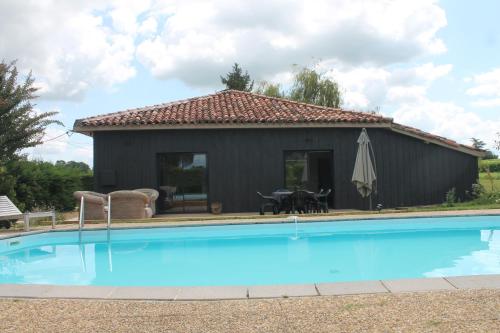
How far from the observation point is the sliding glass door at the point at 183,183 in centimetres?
1597

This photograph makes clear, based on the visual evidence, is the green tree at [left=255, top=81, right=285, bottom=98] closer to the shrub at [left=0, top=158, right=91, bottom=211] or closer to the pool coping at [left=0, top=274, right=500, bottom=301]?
the shrub at [left=0, top=158, right=91, bottom=211]

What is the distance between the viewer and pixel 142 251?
9656 millimetres

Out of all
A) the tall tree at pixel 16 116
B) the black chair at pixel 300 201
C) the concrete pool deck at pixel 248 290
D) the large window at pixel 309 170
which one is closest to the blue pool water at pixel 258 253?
the concrete pool deck at pixel 248 290

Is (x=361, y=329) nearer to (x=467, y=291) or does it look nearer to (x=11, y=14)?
(x=467, y=291)

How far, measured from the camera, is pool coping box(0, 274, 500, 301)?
14.9ft

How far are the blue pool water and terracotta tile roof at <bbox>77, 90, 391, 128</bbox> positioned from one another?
4.82 metres

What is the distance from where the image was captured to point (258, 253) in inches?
358

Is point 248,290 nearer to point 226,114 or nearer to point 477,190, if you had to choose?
point 226,114

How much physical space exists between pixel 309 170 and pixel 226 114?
361 cm

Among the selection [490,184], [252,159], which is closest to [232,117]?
[252,159]

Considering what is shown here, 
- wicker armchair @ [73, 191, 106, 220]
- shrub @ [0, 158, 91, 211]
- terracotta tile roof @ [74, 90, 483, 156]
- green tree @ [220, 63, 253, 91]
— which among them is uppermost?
green tree @ [220, 63, 253, 91]

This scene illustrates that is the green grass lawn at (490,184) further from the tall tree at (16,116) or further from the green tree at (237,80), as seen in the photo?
the green tree at (237,80)

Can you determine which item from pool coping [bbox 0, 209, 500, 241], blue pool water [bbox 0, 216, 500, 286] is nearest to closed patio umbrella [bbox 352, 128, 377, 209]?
pool coping [bbox 0, 209, 500, 241]

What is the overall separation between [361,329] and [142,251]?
22.1ft
